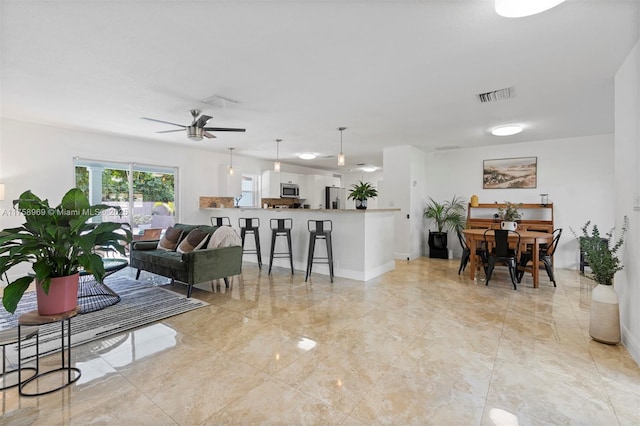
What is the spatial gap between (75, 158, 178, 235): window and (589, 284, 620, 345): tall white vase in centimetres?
706

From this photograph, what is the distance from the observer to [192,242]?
4.34 meters

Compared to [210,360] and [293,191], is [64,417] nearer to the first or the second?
[210,360]

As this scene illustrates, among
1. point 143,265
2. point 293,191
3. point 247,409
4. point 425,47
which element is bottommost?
point 247,409

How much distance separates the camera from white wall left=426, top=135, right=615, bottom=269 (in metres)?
5.44

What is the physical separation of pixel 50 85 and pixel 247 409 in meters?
3.85

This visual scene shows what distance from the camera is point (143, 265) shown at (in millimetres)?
4465

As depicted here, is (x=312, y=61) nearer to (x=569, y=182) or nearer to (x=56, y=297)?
(x=56, y=297)

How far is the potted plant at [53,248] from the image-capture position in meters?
1.75

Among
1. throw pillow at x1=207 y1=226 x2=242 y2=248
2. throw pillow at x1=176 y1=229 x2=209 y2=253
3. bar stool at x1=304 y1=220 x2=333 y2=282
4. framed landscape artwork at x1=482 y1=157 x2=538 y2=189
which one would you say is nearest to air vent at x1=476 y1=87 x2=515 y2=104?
bar stool at x1=304 y1=220 x2=333 y2=282

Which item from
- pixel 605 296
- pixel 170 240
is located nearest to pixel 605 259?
pixel 605 296

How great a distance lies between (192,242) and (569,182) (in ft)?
22.5

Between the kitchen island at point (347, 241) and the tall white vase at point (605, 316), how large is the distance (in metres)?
2.70

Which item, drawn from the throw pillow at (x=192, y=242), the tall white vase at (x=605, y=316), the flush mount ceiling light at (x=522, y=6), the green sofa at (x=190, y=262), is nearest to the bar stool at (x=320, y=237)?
the green sofa at (x=190, y=262)

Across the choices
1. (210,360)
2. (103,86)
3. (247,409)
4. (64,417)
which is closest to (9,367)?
(64,417)
